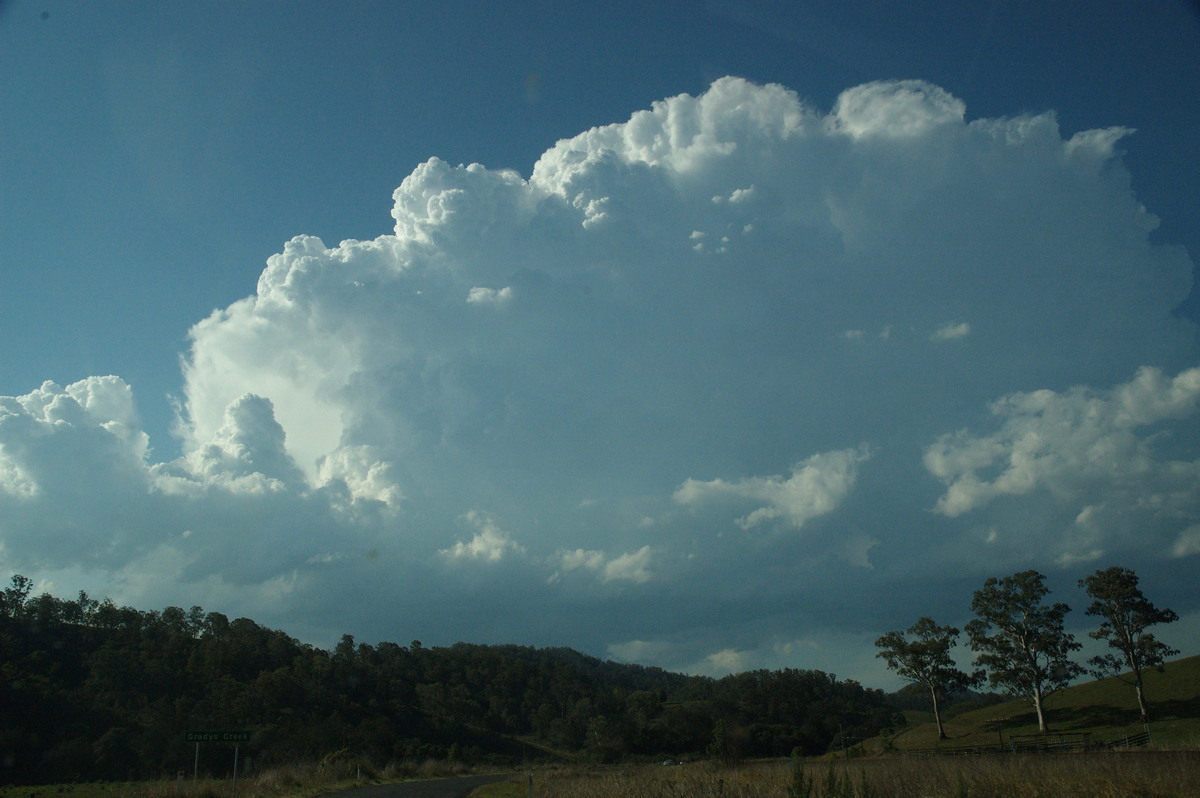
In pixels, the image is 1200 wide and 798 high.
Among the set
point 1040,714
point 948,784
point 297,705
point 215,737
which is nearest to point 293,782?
point 215,737

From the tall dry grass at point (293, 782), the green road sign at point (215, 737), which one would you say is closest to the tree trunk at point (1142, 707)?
the tall dry grass at point (293, 782)

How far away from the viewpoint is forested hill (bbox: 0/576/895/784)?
5588 centimetres

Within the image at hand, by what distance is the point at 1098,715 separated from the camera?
214 feet

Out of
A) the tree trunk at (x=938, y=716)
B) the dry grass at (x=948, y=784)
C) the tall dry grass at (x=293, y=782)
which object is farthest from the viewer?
the tree trunk at (x=938, y=716)

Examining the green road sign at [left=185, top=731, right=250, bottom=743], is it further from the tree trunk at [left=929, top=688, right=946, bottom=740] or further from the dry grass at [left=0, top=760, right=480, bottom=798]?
the tree trunk at [left=929, top=688, right=946, bottom=740]

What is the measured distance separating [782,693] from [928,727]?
44337mm

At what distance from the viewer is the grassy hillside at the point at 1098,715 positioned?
5741 centimetres

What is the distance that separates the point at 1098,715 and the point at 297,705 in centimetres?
7619

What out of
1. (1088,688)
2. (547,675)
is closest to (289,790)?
(1088,688)

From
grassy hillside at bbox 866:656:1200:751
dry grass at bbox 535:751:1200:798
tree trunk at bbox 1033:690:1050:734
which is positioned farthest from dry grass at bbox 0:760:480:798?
tree trunk at bbox 1033:690:1050:734

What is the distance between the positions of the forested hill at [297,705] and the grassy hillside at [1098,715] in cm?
1732

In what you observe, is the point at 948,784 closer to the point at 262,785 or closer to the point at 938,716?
the point at 262,785

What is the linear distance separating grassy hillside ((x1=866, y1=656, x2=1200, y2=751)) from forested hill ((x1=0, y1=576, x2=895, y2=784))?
1732 centimetres

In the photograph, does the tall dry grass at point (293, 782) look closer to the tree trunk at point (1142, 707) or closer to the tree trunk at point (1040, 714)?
the tree trunk at point (1040, 714)
